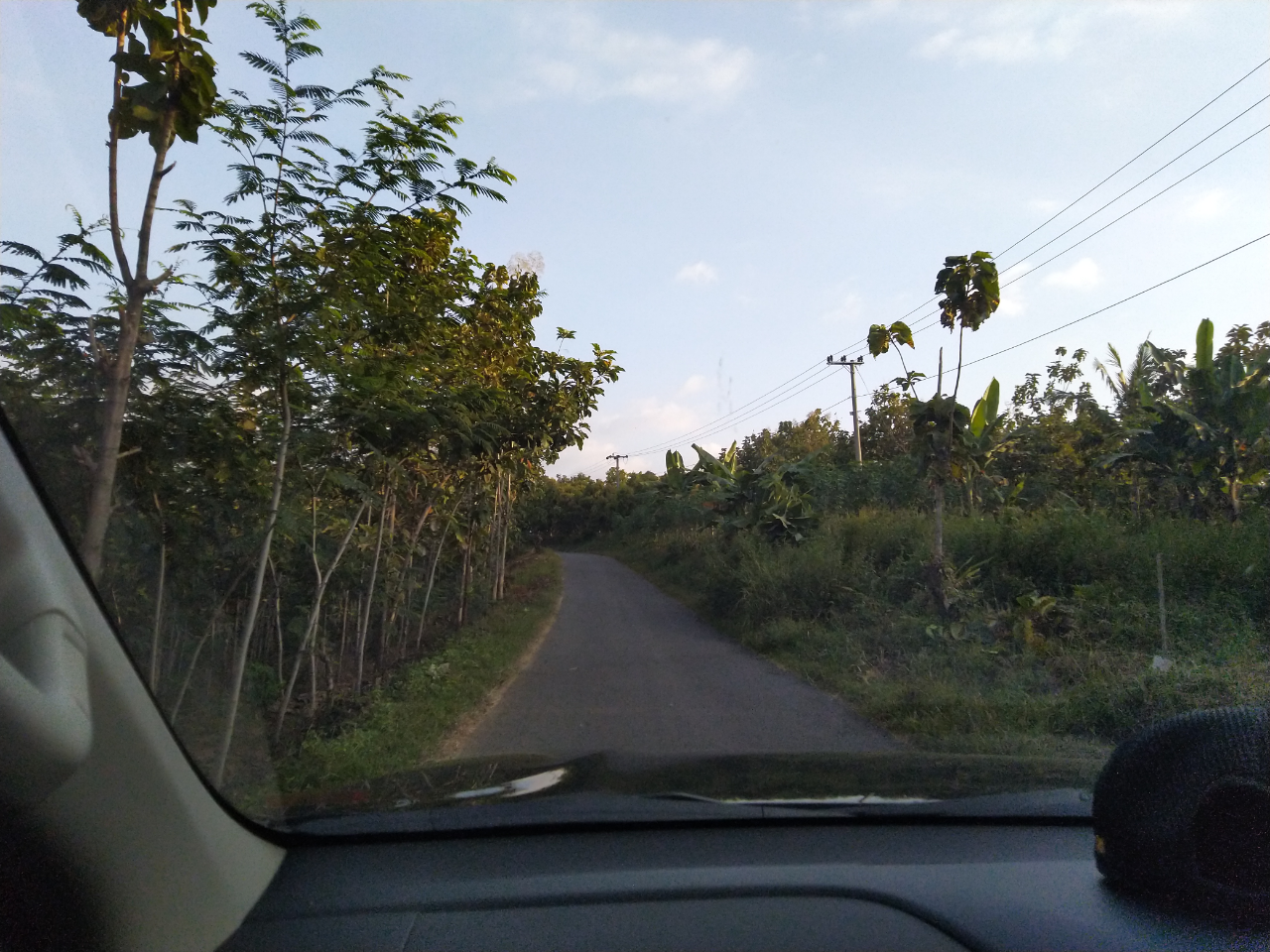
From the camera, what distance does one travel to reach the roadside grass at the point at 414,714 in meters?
5.88

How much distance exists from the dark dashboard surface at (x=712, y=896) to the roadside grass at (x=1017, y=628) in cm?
340

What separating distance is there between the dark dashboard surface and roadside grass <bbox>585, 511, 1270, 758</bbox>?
340cm

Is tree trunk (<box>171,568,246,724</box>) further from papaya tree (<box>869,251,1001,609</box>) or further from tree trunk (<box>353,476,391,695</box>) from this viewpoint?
papaya tree (<box>869,251,1001,609</box>)

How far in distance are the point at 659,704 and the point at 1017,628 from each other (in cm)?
407

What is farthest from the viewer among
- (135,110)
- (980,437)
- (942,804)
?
(980,437)

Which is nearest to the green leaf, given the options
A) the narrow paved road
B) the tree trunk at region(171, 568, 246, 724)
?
the narrow paved road

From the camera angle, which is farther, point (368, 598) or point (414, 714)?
point (368, 598)

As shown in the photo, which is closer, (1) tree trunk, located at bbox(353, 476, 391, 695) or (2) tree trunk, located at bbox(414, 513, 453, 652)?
(1) tree trunk, located at bbox(353, 476, 391, 695)


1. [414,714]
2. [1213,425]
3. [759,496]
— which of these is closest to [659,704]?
[414,714]

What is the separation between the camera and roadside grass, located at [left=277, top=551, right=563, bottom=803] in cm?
588

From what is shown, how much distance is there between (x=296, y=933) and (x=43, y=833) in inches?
27.5

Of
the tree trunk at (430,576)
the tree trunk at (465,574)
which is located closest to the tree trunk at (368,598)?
the tree trunk at (430,576)

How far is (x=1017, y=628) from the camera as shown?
9750 mm

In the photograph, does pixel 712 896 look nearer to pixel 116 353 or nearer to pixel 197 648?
pixel 116 353
